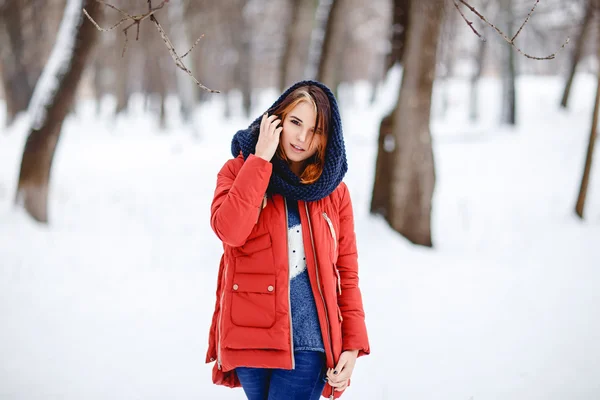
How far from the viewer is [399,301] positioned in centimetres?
443

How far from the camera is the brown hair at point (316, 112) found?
1.77m

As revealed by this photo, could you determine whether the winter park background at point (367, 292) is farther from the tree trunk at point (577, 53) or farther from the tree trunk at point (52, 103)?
the tree trunk at point (577, 53)

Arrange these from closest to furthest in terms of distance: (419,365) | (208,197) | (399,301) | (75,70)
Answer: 1. (419,365)
2. (399,301)
3. (75,70)
4. (208,197)

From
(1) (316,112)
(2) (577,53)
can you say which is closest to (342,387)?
(1) (316,112)

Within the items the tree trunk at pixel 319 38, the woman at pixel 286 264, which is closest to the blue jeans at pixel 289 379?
the woman at pixel 286 264

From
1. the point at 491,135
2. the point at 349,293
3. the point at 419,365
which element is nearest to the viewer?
the point at 349,293

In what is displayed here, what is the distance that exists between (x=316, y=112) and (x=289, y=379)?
994 millimetres

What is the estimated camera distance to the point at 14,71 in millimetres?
15078

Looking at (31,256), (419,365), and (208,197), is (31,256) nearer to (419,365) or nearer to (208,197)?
(208,197)

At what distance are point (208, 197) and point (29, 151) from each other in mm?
2944

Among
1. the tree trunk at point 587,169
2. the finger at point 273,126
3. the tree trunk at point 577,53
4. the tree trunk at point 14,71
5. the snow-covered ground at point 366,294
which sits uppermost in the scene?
the tree trunk at point 577,53

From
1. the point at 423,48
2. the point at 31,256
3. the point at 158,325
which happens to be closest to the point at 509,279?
the point at 423,48

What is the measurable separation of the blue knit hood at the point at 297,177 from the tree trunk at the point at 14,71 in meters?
13.3

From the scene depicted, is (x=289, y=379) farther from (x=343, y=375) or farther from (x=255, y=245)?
(x=255, y=245)
